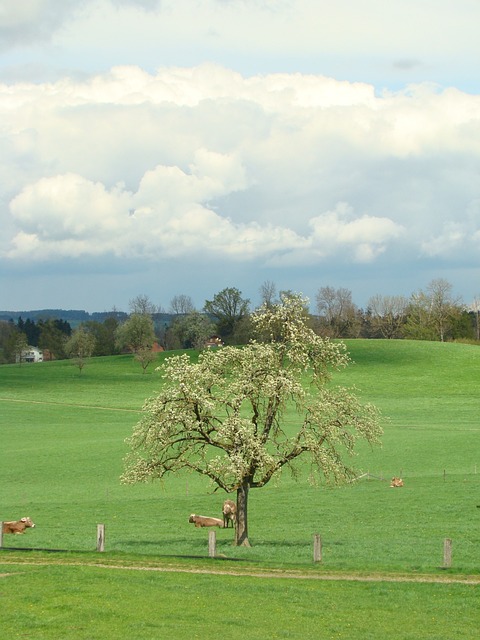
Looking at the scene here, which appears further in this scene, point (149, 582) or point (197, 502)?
point (197, 502)

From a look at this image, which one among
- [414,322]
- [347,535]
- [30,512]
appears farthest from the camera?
[414,322]

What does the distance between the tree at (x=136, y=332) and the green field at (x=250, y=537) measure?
52.7 m

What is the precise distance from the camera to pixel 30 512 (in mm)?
43125

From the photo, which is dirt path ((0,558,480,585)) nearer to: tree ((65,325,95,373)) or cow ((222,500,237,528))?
cow ((222,500,237,528))

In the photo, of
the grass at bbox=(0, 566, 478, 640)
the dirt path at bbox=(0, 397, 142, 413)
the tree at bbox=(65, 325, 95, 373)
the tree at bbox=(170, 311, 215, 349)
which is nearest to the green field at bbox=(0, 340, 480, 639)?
the grass at bbox=(0, 566, 478, 640)

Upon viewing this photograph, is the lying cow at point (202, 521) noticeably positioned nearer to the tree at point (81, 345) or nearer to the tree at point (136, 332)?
the tree at point (81, 345)

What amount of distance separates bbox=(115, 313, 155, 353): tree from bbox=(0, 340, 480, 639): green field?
5270cm

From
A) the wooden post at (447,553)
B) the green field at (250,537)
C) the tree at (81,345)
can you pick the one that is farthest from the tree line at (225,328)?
the wooden post at (447,553)

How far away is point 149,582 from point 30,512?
21.0 m

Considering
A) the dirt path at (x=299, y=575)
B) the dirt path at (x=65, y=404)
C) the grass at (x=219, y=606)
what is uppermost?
the grass at (x=219, y=606)

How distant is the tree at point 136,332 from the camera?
142 meters

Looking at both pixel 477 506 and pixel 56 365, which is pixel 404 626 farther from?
pixel 56 365

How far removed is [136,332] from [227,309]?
28119mm

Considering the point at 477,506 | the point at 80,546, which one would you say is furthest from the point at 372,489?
the point at 80,546
